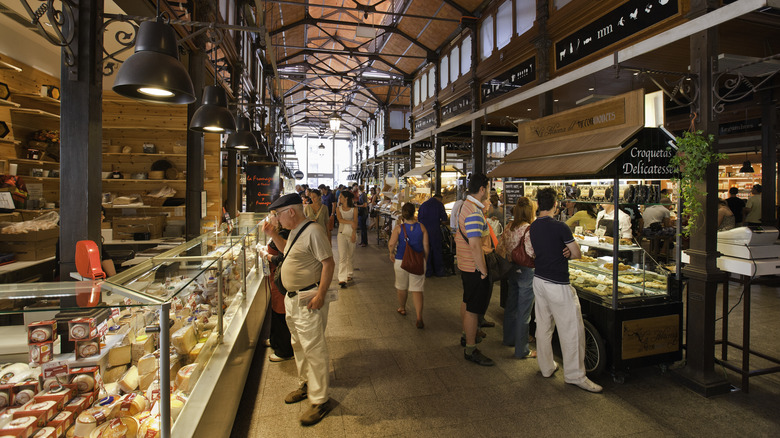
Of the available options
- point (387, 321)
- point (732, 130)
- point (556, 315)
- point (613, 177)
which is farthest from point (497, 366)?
point (732, 130)

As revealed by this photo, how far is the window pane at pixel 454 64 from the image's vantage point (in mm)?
9977

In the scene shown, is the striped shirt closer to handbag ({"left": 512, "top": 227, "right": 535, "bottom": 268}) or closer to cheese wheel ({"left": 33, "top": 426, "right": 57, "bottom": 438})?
handbag ({"left": 512, "top": 227, "right": 535, "bottom": 268})

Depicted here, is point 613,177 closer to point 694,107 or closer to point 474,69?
point 694,107

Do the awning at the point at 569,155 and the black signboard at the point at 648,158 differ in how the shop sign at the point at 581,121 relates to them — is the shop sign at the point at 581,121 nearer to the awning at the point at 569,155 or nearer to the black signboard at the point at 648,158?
the awning at the point at 569,155

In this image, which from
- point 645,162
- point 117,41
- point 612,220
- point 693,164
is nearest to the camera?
point 117,41

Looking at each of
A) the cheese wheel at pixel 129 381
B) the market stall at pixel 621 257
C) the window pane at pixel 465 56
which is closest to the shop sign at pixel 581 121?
the market stall at pixel 621 257

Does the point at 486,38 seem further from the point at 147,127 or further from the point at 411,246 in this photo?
the point at 147,127

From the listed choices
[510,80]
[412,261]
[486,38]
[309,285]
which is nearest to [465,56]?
[486,38]

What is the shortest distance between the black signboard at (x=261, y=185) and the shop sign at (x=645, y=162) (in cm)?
717

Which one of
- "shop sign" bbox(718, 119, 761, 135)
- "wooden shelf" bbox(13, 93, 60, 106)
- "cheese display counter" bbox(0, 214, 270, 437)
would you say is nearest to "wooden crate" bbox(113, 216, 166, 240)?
"wooden shelf" bbox(13, 93, 60, 106)

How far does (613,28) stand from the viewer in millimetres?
5230

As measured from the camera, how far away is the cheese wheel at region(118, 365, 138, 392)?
6.19 ft

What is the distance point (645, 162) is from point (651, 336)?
1602 millimetres

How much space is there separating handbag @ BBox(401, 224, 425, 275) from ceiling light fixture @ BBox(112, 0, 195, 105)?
303cm
